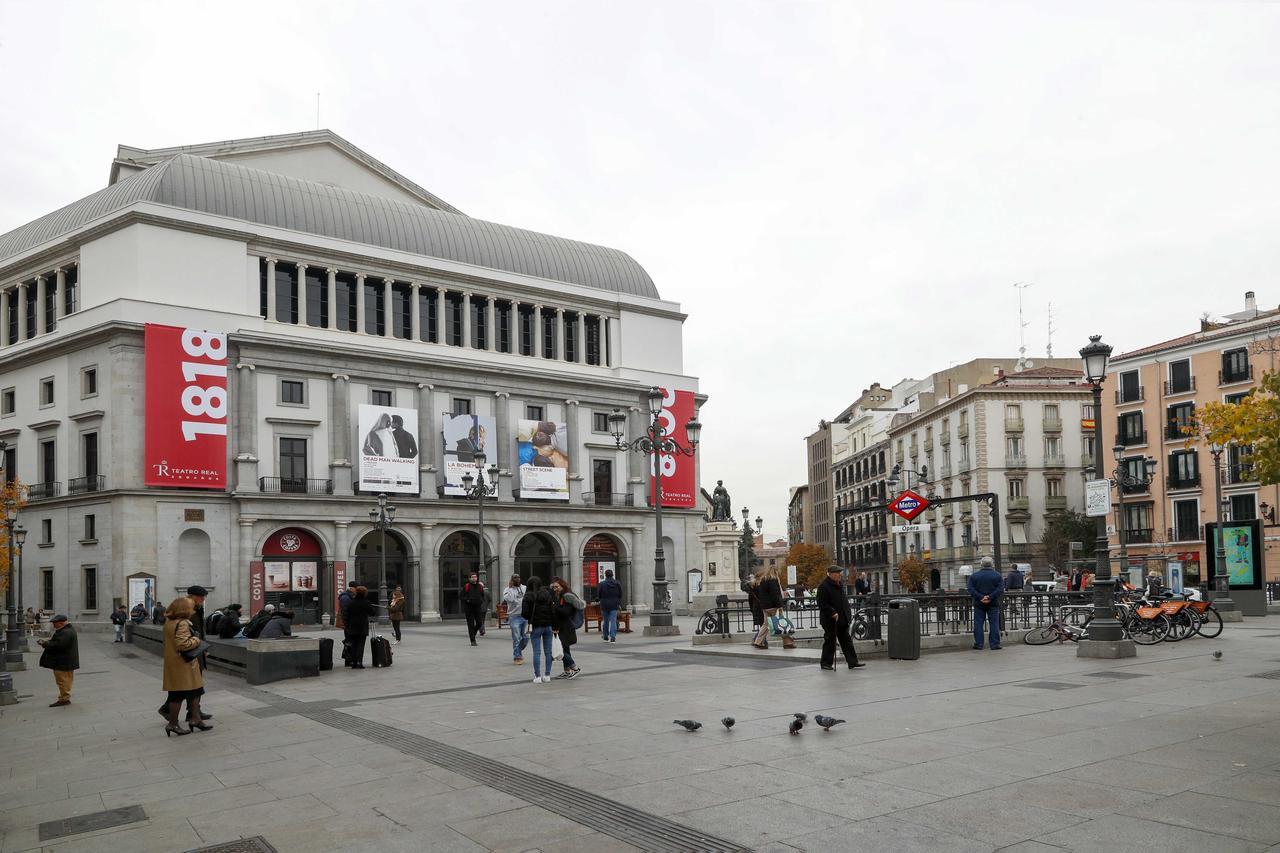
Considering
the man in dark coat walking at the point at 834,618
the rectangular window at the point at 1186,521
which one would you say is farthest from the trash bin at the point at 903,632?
the rectangular window at the point at 1186,521

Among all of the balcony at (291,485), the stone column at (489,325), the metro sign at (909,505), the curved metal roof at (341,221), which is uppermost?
the curved metal roof at (341,221)

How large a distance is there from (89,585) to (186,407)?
28.7ft

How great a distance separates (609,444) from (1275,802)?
5265 cm

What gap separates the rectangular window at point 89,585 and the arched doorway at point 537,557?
65.8 feet

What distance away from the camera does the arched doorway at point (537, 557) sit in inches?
2224

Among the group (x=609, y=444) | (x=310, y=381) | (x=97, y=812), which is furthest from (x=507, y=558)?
(x=97, y=812)

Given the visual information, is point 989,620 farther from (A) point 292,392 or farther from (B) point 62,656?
(A) point 292,392

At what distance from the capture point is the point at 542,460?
2221 inches

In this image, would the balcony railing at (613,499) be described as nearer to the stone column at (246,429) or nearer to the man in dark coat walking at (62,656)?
the stone column at (246,429)

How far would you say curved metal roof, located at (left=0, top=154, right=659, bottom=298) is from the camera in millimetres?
49344

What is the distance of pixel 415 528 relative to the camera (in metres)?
51.7

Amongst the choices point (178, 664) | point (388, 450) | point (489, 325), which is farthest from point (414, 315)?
point (178, 664)

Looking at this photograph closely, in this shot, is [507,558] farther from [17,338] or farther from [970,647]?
[970,647]

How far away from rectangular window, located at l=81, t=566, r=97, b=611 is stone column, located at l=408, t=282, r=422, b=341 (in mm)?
18114
